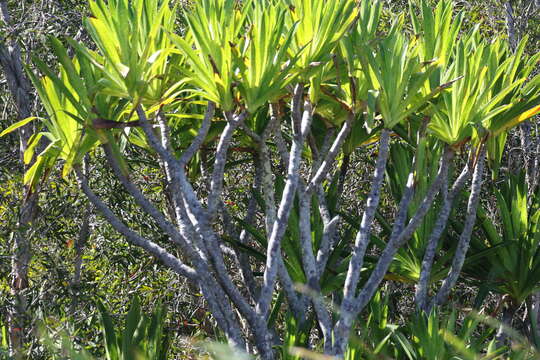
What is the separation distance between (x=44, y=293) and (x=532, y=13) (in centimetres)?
381

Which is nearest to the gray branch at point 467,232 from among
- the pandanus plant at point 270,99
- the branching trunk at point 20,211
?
the pandanus plant at point 270,99

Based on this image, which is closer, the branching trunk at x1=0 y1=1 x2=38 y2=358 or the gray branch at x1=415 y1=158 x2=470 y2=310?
the gray branch at x1=415 y1=158 x2=470 y2=310

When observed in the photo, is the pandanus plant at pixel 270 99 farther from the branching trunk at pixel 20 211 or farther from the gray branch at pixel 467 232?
the branching trunk at pixel 20 211

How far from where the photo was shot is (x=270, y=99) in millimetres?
3023

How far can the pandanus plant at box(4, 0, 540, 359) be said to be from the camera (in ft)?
9.18

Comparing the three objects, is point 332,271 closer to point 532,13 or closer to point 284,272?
point 284,272

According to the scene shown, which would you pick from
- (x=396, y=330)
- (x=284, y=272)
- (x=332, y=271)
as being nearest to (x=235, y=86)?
(x=284, y=272)

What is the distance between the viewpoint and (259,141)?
3387mm

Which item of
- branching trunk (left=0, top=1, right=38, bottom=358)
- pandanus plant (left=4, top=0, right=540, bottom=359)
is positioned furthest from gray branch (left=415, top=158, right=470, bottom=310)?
branching trunk (left=0, top=1, right=38, bottom=358)

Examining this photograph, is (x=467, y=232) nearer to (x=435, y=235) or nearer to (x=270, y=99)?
(x=435, y=235)

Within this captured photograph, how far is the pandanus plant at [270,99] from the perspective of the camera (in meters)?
2.80

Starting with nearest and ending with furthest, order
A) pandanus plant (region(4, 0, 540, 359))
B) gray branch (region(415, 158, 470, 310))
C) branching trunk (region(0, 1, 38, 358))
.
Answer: pandanus plant (region(4, 0, 540, 359)) → gray branch (region(415, 158, 470, 310)) → branching trunk (region(0, 1, 38, 358))

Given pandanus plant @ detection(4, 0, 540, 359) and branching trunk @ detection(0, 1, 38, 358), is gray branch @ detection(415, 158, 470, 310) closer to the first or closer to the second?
pandanus plant @ detection(4, 0, 540, 359)

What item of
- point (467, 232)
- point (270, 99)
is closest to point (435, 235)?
point (467, 232)
